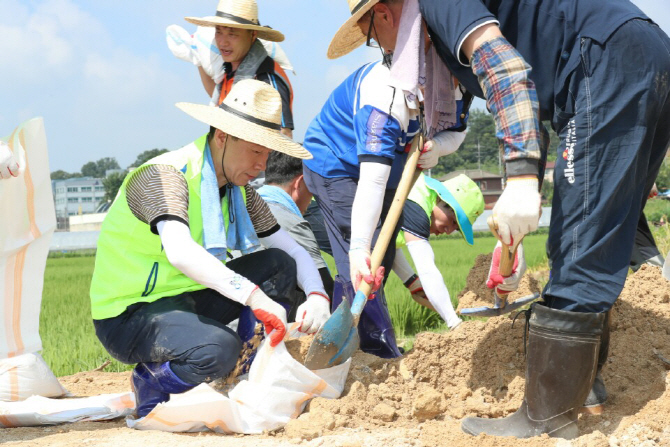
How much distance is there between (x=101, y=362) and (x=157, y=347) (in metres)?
1.80

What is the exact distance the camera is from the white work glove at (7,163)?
8.90ft

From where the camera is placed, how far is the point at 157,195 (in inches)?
108

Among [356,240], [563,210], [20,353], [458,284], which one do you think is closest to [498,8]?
[563,210]

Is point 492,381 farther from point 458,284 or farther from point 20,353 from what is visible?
point 458,284

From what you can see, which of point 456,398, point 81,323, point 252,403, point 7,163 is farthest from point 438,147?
point 81,323

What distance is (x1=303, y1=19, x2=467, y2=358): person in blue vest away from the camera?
282cm

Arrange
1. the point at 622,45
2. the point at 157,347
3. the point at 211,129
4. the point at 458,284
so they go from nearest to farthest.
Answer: the point at 622,45 < the point at 157,347 < the point at 211,129 < the point at 458,284

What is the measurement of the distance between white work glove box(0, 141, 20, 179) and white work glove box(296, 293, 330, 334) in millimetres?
1293

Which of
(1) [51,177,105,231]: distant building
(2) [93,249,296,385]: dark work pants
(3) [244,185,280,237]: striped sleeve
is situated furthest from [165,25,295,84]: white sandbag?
(1) [51,177,105,231]: distant building

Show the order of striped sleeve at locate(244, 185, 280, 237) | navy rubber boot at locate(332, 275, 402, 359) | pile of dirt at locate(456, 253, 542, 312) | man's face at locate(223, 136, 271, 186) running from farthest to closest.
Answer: pile of dirt at locate(456, 253, 542, 312) < navy rubber boot at locate(332, 275, 402, 359) < striped sleeve at locate(244, 185, 280, 237) < man's face at locate(223, 136, 271, 186)

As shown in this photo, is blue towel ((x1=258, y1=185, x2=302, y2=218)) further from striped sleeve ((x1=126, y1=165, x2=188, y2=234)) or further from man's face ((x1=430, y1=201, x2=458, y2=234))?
striped sleeve ((x1=126, y1=165, x2=188, y2=234))

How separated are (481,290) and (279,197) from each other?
1532mm

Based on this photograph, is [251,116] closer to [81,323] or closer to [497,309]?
[497,309]

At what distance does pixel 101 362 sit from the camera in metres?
4.39
